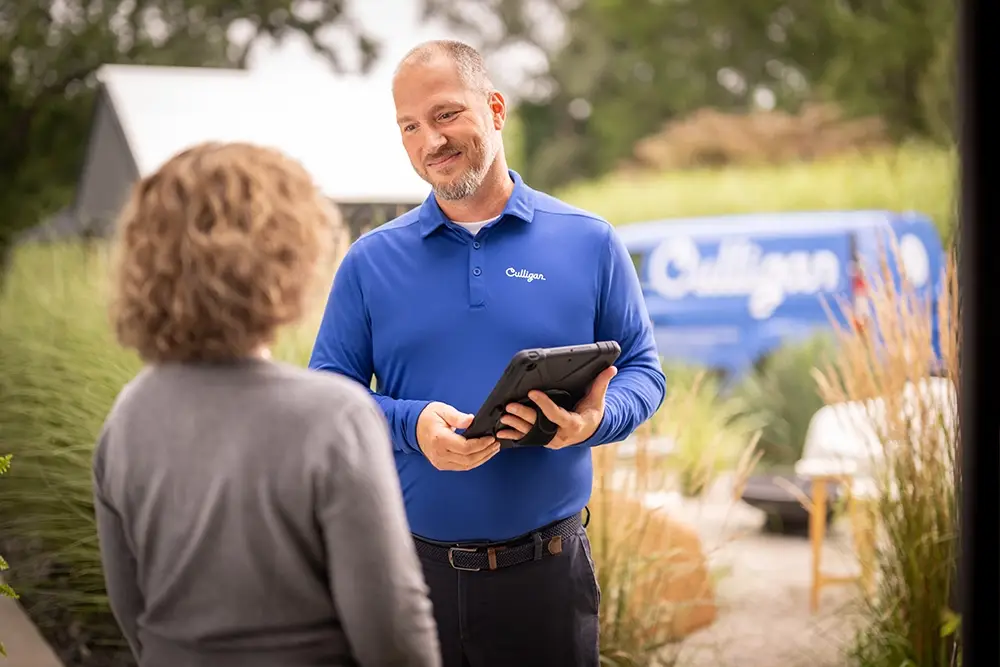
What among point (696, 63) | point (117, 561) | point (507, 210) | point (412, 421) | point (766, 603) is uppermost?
point (696, 63)

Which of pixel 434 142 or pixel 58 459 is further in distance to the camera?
pixel 58 459

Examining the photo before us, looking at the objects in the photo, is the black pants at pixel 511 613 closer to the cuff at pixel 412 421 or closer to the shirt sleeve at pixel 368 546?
the cuff at pixel 412 421

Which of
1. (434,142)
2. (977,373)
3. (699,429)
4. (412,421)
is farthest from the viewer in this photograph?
(699,429)

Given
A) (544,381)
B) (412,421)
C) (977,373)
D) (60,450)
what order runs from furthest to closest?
(60,450) < (412,421) < (544,381) < (977,373)

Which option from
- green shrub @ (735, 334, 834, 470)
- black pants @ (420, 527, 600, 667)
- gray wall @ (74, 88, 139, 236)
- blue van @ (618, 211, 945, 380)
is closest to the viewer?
black pants @ (420, 527, 600, 667)

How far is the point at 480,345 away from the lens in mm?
1743

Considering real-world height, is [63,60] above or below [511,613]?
above

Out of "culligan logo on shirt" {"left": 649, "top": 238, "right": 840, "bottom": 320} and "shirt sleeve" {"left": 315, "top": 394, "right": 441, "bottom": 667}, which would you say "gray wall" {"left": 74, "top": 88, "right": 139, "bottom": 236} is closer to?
"shirt sleeve" {"left": 315, "top": 394, "right": 441, "bottom": 667}

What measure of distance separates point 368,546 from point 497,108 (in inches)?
41.6

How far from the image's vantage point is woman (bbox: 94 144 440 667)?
3.45 feet

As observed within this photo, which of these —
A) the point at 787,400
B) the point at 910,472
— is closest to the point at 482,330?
the point at 910,472

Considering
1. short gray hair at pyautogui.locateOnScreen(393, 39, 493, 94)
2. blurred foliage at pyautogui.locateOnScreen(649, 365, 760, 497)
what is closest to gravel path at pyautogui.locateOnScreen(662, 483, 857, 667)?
blurred foliage at pyautogui.locateOnScreen(649, 365, 760, 497)

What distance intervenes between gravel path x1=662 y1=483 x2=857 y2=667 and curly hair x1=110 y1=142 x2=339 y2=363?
2.06 metres

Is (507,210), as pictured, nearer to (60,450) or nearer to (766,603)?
(60,450)
